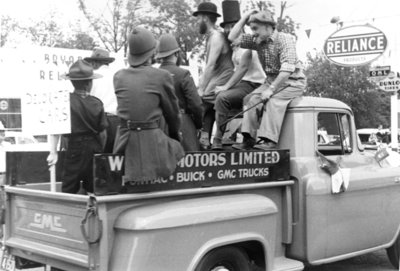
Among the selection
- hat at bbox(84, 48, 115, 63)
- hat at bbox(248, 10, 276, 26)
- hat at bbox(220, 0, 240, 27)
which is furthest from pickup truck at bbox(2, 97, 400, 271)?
hat at bbox(84, 48, 115, 63)

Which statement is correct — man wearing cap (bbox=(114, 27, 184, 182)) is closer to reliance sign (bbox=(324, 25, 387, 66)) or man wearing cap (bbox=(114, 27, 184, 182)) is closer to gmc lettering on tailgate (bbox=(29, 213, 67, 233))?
gmc lettering on tailgate (bbox=(29, 213, 67, 233))

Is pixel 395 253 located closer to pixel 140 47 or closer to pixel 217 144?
pixel 217 144

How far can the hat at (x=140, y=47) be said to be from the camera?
3982 millimetres

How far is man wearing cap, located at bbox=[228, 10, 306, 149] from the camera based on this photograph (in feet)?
16.9

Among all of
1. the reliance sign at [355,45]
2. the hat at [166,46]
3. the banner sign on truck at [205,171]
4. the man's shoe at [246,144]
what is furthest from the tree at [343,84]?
the banner sign on truck at [205,171]

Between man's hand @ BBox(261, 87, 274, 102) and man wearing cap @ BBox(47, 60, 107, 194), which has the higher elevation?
man's hand @ BBox(261, 87, 274, 102)

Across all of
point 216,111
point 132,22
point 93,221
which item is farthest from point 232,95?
point 132,22

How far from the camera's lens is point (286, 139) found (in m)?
5.13

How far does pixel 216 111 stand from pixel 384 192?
1.97 meters

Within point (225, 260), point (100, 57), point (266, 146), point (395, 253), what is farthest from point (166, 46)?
point (395, 253)

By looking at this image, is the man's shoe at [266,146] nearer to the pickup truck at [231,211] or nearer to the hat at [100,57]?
the pickup truck at [231,211]

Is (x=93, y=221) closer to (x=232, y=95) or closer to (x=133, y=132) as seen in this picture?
(x=133, y=132)

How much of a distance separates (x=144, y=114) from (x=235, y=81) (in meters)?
2.21

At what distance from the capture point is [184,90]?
4.89 meters
